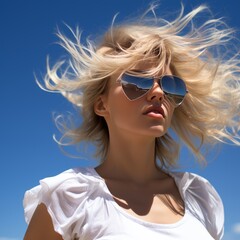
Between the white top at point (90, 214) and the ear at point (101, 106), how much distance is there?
0.53m

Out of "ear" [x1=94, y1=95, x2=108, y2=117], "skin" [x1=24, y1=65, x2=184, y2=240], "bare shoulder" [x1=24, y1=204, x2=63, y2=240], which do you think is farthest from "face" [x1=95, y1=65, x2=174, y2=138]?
"bare shoulder" [x1=24, y1=204, x2=63, y2=240]

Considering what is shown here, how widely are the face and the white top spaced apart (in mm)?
413

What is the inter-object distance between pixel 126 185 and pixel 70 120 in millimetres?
1009

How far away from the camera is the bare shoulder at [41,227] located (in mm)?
2922

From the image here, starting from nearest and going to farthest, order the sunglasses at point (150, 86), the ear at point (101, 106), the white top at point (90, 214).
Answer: the white top at point (90, 214) → the sunglasses at point (150, 86) → the ear at point (101, 106)

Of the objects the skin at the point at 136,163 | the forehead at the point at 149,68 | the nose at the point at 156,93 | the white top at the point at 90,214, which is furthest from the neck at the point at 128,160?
the forehead at the point at 149,68

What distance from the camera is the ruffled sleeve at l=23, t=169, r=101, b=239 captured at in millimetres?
2867

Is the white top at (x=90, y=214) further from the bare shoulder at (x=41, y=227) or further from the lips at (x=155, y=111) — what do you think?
the lips at (x=155, y=111)

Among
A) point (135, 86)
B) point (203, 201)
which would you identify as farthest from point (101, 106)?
point (203, 201)

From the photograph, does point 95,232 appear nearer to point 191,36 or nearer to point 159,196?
point 159,196

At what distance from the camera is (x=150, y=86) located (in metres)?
3.25

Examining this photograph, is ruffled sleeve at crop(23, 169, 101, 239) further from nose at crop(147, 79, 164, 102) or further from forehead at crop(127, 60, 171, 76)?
forehead at crop(127, 60, 171, 76)

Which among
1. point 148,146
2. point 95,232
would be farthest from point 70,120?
point 95,232

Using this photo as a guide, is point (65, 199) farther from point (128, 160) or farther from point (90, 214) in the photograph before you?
point (128, 160)
